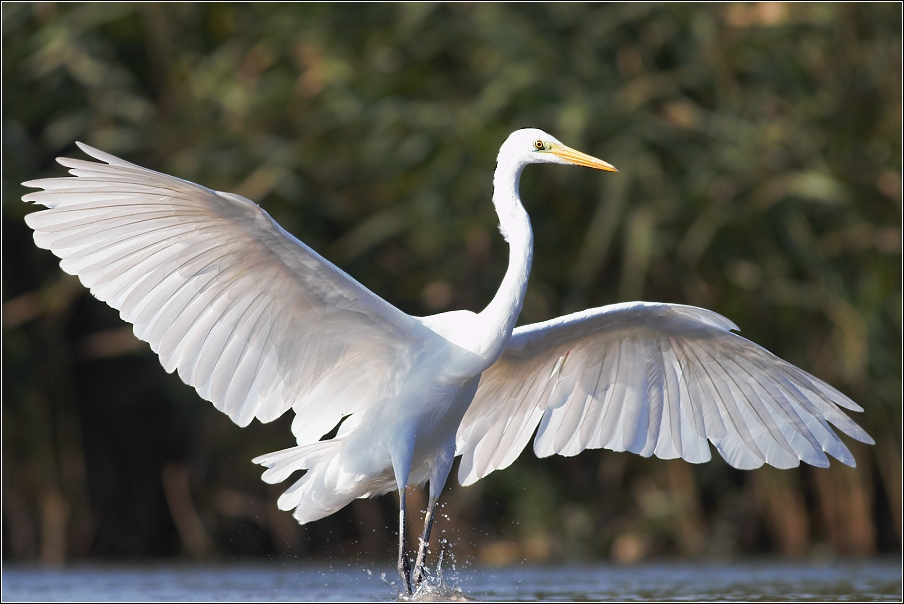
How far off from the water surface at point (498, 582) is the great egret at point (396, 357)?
1.94ft

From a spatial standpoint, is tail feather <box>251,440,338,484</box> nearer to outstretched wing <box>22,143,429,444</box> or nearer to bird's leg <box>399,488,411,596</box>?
outstretched wing <box>22,143,429,444</box>

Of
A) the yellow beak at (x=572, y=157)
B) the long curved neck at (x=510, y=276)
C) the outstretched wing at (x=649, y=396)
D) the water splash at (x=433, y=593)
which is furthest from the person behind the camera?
the outstretched wing at (x=649, y=396)

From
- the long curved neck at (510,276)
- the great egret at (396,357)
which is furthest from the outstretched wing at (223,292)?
the long curved neck at (510,276)

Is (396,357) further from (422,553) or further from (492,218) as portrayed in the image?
(492,218)

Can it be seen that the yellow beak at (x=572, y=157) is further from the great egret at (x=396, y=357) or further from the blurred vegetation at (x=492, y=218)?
the blurred vegetation at (x=492, y=218)

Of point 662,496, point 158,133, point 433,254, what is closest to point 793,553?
point 662,496

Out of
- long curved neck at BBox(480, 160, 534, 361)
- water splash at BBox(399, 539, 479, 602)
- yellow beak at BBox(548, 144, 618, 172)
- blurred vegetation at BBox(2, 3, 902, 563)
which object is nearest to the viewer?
long curved neck at BBox(480, 160, 534, 361)

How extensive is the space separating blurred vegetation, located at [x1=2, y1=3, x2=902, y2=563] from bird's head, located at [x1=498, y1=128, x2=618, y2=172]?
2482 mm

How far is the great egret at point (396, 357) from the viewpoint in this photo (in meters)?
3.85

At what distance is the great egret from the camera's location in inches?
151

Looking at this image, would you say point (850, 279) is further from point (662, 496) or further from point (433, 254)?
point (433, 254)

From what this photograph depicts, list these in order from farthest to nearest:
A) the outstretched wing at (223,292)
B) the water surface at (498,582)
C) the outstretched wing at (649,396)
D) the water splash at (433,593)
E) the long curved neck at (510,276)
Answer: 1. the water surface at (498,582)
2. the outstretched wing at (649,396)
3. the water splash at (433,593)
4. the long curved neck at (510,276)
5. the outstretched wing at (223,292)

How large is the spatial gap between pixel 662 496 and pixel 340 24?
3.58 metres

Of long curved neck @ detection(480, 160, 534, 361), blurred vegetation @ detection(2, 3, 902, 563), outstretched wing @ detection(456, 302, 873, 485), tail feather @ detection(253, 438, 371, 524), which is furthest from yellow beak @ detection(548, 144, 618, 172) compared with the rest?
blurred vegetation @ detection(2, 3, 902, 563)
